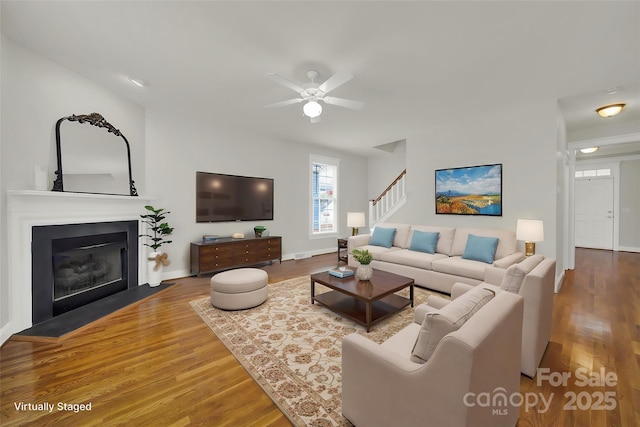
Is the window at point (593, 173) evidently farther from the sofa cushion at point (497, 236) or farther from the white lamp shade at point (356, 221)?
the white lamp shade at point (356, 221)

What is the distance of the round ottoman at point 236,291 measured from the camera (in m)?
2.96

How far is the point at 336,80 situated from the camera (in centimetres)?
247

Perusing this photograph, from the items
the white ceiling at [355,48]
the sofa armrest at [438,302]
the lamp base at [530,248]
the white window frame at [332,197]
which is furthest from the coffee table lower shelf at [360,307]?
the white window frame at [332,197]

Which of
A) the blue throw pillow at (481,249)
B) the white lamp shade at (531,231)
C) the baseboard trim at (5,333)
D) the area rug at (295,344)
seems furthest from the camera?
the blue throw pillow at (481,249)

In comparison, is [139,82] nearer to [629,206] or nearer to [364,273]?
[364,273]

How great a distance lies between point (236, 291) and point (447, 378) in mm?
2479

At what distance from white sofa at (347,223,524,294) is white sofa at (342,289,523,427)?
2186 mm

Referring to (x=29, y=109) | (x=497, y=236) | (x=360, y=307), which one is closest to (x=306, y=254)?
(x=360, y=307)

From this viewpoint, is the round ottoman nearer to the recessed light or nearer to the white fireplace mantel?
the white fireplace mantel

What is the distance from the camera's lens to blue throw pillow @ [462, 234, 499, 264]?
3576 millimetres

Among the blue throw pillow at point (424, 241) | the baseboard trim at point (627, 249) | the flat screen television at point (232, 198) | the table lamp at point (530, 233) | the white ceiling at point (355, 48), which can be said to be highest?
the white ceiling at point (355, 48)

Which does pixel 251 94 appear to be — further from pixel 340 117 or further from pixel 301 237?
pixel 301 237

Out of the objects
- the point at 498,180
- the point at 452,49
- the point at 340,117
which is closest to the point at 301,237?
the point at 340,117

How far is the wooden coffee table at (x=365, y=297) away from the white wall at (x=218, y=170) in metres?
2.72
